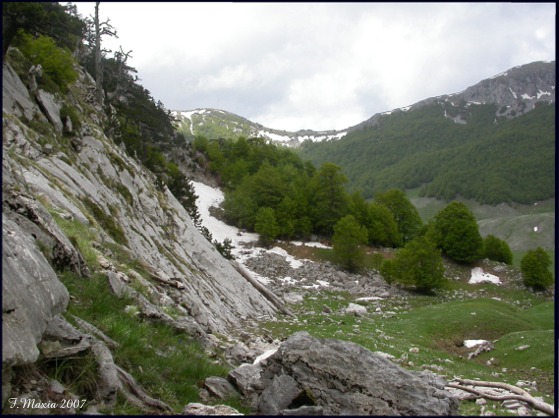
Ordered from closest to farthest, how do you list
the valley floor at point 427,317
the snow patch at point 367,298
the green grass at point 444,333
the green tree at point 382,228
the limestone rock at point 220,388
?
the limestone rock at point 220,388 → the green grass at point 444,333 → the valley floor at point 427,317 → the snow patch at point 367,298 → the green tree at point 382,228

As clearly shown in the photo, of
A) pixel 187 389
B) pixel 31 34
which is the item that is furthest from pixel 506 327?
pixel 31 34

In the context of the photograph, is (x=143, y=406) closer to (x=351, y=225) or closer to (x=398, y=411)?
(x=398, y=411)

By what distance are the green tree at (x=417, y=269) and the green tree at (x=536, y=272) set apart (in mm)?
15102

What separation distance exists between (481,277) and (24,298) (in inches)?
2568

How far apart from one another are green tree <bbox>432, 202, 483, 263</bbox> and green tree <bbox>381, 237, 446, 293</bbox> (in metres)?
17.5

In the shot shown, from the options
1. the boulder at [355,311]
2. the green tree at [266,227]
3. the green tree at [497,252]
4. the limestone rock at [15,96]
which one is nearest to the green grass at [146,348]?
the limestone rock at [15,96]

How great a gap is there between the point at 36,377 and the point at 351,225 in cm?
5279

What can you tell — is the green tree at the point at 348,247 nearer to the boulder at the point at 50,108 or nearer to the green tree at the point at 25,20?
the boulder at the point at 50,108

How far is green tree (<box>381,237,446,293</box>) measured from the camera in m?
48.1

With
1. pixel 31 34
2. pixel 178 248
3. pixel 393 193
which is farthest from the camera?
pixel 393 193

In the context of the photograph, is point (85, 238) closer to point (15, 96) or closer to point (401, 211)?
point (15, 96)

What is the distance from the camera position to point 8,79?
21016 millimetres

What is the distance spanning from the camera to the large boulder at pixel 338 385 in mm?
7348

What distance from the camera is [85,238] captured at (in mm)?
13289
